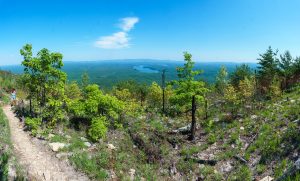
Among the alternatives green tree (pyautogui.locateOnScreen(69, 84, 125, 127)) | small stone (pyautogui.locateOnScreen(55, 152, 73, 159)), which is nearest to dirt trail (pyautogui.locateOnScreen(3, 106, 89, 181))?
small stone (pyautogui.locateOnScreen(55, 152, 73, 159))

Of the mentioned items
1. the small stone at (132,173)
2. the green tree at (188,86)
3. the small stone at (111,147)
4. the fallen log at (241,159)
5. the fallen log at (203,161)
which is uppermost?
the green tree at (188,86)

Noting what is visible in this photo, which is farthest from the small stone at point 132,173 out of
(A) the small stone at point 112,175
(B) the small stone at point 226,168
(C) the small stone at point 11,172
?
(C) the small stone at point 11,172

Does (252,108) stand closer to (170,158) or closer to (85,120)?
(170,158)

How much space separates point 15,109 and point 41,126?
18.2ft

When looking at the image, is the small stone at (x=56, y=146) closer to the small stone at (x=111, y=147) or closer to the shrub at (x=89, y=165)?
the shrub at (x=89, y=165)

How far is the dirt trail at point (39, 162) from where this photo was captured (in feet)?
36.5

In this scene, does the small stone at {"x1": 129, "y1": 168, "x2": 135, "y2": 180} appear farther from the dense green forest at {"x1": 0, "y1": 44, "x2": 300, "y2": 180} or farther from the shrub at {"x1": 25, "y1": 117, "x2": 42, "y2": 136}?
the shrub at {"x1": 25, "y1": 117, "x2": 42, "y2": 136}

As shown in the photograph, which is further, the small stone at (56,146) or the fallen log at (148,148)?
the fallen log at (148,148)

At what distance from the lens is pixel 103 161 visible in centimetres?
1285

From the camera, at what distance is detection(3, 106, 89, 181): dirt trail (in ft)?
36.5

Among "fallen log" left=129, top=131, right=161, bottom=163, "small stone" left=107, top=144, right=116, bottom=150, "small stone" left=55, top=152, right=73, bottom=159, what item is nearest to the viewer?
"small stone" left=55, top=152, right=73, bottom=159

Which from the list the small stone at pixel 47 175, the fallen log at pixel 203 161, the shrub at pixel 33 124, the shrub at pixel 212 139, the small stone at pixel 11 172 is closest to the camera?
the small stone at pixel 11 172

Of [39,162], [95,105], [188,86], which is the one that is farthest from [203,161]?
[39,162]

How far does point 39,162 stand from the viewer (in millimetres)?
12023
